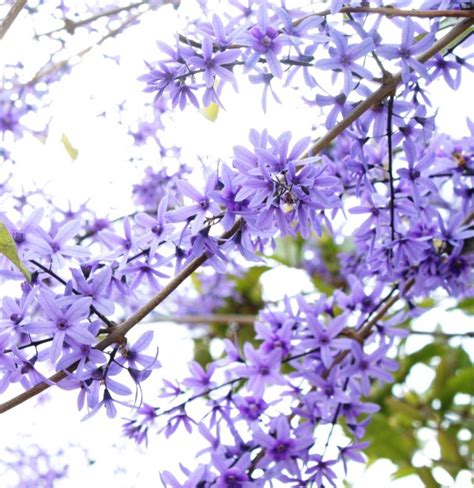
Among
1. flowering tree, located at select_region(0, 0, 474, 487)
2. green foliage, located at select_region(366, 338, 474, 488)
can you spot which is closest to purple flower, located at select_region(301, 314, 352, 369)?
flowering tree, located at select_region(0, 0, 474, 487)

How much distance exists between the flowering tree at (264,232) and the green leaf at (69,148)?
0.20ft

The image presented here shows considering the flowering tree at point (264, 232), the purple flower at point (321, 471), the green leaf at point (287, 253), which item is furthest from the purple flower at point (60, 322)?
the green leaf at point (287, 253)

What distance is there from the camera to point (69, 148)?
3.62 feet

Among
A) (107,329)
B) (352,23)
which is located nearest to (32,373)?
(107,329)

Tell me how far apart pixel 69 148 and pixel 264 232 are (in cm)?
54

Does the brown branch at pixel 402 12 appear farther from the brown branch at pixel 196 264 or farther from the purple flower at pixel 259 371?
the purple flower at pixel 259 371

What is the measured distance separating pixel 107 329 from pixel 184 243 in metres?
0.09

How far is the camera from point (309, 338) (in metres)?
0.83

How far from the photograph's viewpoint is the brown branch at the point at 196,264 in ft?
1.91

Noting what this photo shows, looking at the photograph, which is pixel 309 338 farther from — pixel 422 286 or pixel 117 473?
pixel 117 473

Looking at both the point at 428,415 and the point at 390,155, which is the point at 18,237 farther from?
the point at 428,415

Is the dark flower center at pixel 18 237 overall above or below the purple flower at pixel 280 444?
above

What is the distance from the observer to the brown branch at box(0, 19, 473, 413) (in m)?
0.58

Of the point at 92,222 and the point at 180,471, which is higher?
the point at 92,222
